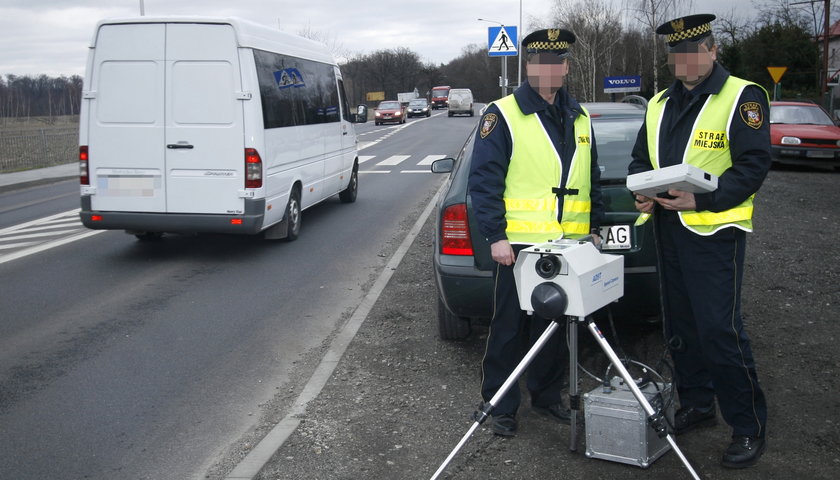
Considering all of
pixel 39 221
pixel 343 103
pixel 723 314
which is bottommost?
pixel 723 314

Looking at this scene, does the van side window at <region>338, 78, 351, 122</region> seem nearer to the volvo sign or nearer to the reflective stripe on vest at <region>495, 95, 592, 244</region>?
the reflective stripe on vest at <region>495, 95, 592, 244</region>

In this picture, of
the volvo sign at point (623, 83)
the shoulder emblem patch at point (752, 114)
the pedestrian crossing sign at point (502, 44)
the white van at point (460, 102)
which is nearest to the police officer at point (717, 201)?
the shoulder emblem patch at point (752, 114)

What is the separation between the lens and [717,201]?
139 inches

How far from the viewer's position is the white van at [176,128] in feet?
29.7

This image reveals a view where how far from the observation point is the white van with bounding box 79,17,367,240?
9047 millimetres

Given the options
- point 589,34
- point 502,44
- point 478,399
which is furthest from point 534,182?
point 589,34

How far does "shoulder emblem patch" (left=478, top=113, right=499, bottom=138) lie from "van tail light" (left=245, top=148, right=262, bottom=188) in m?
5.42

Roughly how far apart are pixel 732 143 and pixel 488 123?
1.14 m

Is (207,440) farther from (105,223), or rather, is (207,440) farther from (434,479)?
(105,223)

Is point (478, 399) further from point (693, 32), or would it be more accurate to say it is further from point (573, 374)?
point (693, 32)

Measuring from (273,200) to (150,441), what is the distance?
541 centimetres

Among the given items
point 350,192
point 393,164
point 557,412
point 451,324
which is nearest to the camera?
point 557,412

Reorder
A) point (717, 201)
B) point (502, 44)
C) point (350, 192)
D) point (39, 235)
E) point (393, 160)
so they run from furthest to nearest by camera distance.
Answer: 1. point (393, 160)
2. point (502, 44)
3. point (350, 192)
4. point (39, 235)
5. point (717, 201)

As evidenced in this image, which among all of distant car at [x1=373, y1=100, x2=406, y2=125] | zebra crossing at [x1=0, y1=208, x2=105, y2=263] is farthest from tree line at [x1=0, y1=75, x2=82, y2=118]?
zebra crossing at [x1=0, y1=208, x2=105, y2=263]
